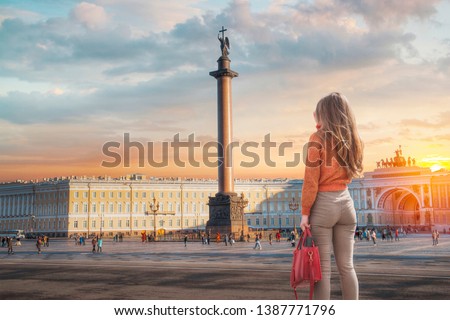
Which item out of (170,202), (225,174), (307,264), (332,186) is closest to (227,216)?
(225,174)

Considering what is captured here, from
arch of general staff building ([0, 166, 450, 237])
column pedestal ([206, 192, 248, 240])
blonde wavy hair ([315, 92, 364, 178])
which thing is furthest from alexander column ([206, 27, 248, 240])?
blonde wavy hair ([315, 92, 364, 178])

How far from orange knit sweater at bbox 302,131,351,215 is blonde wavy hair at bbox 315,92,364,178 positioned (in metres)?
0.09

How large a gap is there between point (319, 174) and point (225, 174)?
141 ft

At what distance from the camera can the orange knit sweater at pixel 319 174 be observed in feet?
15.3

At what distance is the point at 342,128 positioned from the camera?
191 inches

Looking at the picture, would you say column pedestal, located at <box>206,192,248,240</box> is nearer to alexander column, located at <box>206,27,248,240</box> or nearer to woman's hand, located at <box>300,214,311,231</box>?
alexander column, located at <box>206,27,248,240</box>

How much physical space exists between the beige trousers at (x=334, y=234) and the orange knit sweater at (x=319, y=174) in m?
0.07

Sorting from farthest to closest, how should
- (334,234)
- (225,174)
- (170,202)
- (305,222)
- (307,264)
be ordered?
(170,202)
(225,174)
(334,234)
(305,222)
(307,264)

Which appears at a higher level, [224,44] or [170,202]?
[224,44]

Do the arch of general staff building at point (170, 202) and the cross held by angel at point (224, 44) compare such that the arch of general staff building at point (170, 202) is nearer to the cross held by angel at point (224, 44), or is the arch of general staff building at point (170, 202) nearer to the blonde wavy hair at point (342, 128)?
the cross held by angel at point (224, 44)

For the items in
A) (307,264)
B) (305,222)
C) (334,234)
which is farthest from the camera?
(334,234)

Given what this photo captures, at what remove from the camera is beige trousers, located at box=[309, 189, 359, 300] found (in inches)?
184

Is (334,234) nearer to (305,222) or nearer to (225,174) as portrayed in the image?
(305,222)

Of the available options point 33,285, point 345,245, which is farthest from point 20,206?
point 345,245
